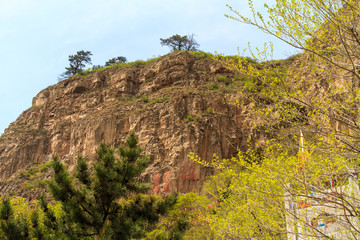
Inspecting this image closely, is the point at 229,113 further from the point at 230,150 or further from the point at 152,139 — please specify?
the point at 152,139

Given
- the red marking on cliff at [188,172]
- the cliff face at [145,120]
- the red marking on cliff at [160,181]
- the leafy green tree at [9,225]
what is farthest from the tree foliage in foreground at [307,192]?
the cliff face at [145,120]

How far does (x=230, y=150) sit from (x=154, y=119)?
9250mm

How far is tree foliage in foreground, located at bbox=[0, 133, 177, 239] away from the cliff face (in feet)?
62.4

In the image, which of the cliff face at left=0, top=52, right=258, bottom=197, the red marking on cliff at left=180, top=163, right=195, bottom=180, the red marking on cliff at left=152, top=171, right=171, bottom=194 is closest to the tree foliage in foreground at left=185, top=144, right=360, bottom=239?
the red marking on cliff at left=180, top=163, right=195, bottom=180

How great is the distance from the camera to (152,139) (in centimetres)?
3916

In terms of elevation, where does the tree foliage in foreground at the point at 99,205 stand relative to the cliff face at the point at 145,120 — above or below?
below

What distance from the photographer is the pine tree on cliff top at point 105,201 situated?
45.0 ft

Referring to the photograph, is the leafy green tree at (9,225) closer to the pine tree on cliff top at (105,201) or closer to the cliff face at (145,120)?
→ the pine tree on cliff top at (105,201)

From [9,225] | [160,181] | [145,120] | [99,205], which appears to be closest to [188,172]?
[160,181]

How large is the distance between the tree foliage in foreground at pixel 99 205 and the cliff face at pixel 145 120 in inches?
749

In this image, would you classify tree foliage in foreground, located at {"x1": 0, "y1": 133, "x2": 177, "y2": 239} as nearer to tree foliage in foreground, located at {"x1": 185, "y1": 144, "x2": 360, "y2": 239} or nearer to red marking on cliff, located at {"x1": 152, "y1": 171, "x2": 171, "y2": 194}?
tree foliage in foreground, located at {"x1": 185, "y1": 144, "x2": 360, "y2": 239}

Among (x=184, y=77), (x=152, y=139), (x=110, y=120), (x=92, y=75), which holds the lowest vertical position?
(x=152, y=139)

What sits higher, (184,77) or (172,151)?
(184,77)

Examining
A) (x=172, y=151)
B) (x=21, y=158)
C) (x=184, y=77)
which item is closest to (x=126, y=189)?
(x=172, y=151)
